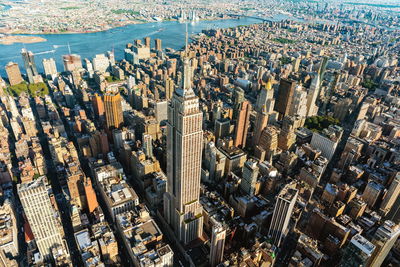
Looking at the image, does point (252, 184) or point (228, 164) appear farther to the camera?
point (228, 164)

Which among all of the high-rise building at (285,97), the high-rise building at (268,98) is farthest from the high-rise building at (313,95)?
the high-rise building at (268,98)

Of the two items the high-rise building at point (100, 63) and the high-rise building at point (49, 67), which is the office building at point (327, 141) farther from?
the high-rise building at point (49, 67)

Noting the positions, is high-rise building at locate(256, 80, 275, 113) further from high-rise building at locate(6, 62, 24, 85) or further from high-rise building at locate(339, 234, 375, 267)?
high-rise building at locate(6, 62, 24, 85)

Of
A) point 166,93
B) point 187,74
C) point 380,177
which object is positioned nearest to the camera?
point 187,74

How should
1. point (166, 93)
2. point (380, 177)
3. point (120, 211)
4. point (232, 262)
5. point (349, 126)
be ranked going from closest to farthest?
point (232, 262)
point (120, 211)
point (380, 177)
point (349, 126)
point (166, 93)

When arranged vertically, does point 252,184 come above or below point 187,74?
below

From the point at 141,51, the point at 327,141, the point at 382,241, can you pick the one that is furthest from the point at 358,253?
the point at 141,51

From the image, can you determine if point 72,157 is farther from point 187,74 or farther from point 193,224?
point 187,74

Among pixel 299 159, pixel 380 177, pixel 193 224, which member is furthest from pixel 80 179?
pixel 380 177
